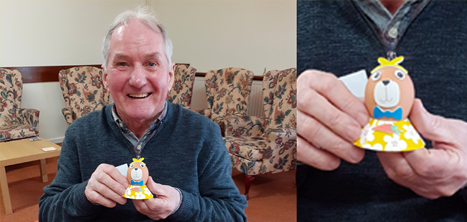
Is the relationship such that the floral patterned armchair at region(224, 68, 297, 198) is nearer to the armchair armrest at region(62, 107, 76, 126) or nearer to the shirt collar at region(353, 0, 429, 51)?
the armchair armrest at region(62, 107, 76, 126)

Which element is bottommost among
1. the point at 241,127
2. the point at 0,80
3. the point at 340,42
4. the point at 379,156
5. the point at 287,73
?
the point at 241,127

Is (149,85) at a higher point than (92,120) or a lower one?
higher

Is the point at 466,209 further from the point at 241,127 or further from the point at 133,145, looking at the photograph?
the point at 241,127

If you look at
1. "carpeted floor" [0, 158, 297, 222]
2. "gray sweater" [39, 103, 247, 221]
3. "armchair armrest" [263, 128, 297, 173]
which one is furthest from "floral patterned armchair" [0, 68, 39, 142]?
"gray sweater" [39, 103, 247, 221]

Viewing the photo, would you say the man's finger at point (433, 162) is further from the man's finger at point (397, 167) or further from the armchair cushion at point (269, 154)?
the armchair cushion at point (269, 154)

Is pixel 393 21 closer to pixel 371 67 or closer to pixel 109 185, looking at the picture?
pixel 371 67

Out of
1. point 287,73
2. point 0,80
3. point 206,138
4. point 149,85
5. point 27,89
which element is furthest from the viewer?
point 27,89

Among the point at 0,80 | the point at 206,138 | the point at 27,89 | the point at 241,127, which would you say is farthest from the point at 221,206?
the point at 27,89
